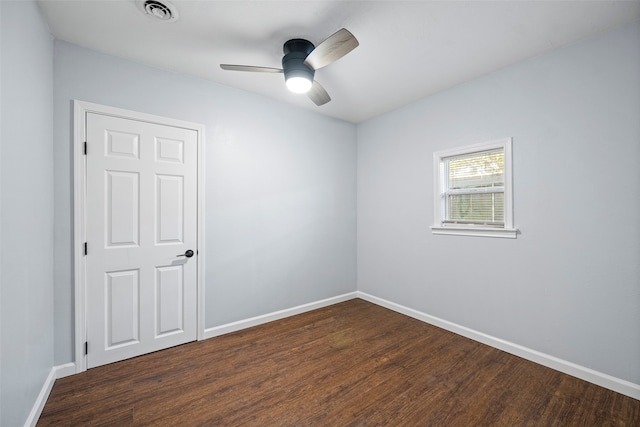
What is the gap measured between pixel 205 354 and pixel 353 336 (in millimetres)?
1499

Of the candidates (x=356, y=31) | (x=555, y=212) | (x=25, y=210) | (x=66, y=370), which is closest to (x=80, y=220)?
(x=25, y=210)

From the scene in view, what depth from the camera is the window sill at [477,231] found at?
2.59 meters

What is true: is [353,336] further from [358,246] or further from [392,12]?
[392,12]

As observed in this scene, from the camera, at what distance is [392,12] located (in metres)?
1.90

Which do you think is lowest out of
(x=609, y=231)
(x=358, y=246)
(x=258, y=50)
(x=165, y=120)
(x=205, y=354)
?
(x=205, y=354)

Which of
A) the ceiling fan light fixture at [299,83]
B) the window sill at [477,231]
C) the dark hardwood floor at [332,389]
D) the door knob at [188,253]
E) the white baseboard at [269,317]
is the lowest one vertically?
the dark hardwood floor at [332,389]

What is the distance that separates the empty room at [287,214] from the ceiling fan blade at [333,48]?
0.02m

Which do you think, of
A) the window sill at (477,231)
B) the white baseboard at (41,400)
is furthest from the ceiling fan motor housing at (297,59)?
the white baseboard at (41,400)

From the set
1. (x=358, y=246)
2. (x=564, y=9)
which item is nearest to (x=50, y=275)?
(x=358, y=246)

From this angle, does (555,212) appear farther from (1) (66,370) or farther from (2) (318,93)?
(1) (66,370)

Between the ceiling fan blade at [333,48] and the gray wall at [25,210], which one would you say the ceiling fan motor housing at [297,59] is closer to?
the ceiling fan blade at [333,48]

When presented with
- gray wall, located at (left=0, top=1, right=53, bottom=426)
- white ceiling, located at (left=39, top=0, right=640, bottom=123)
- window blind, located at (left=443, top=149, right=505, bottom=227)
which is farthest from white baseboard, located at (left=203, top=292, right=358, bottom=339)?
white ceiling, located at (left=39, top=0, right=640, bottom=123)

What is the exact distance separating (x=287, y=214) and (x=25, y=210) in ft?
7.64

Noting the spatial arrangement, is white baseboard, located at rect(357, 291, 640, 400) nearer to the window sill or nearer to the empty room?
the empty room
